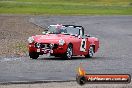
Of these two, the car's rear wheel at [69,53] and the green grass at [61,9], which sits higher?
the car's rear wheel at [69,53]

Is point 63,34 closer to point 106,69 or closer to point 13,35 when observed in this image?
point 106,69

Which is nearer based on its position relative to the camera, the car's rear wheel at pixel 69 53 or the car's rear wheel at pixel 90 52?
the car's rear wheel at pixel 69 53

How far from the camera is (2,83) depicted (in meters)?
14.3

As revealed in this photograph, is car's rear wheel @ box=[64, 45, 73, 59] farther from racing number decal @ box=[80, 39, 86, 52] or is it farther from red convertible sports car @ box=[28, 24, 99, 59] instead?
racing number decal @ box=[80, 39, 86, 52]

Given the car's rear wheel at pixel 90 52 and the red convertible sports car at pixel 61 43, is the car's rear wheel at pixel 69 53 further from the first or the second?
the car's rear wheel at pixel 90 52

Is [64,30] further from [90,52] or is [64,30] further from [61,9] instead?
[61,9]

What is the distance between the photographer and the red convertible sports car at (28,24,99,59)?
22.6 metres

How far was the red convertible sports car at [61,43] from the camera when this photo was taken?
2258 centimetres

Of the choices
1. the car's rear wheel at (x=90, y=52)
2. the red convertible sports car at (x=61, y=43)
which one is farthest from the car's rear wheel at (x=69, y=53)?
the car's rear wheel at (x=90, y=52)

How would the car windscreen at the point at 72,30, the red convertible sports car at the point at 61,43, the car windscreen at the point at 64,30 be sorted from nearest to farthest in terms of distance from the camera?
the red convertible sports car at the point at 61,43, the car windscreen at the point at 64,30, the car windscreen at the point at 72,30

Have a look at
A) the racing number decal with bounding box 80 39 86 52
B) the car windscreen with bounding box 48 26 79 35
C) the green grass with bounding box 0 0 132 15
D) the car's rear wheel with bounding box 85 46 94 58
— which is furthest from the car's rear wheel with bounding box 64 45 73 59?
the green grass with bounding box 0 0 132 15

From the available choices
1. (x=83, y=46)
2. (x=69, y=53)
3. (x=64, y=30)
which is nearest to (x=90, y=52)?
(x=83, y=46)

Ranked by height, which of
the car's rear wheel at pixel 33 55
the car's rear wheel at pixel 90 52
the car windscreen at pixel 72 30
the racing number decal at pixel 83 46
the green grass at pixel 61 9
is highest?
the car windscreen at pixel 72 30

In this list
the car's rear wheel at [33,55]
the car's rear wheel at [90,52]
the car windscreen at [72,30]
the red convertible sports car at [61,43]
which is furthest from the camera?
the car's rear wheel at [90,52]
